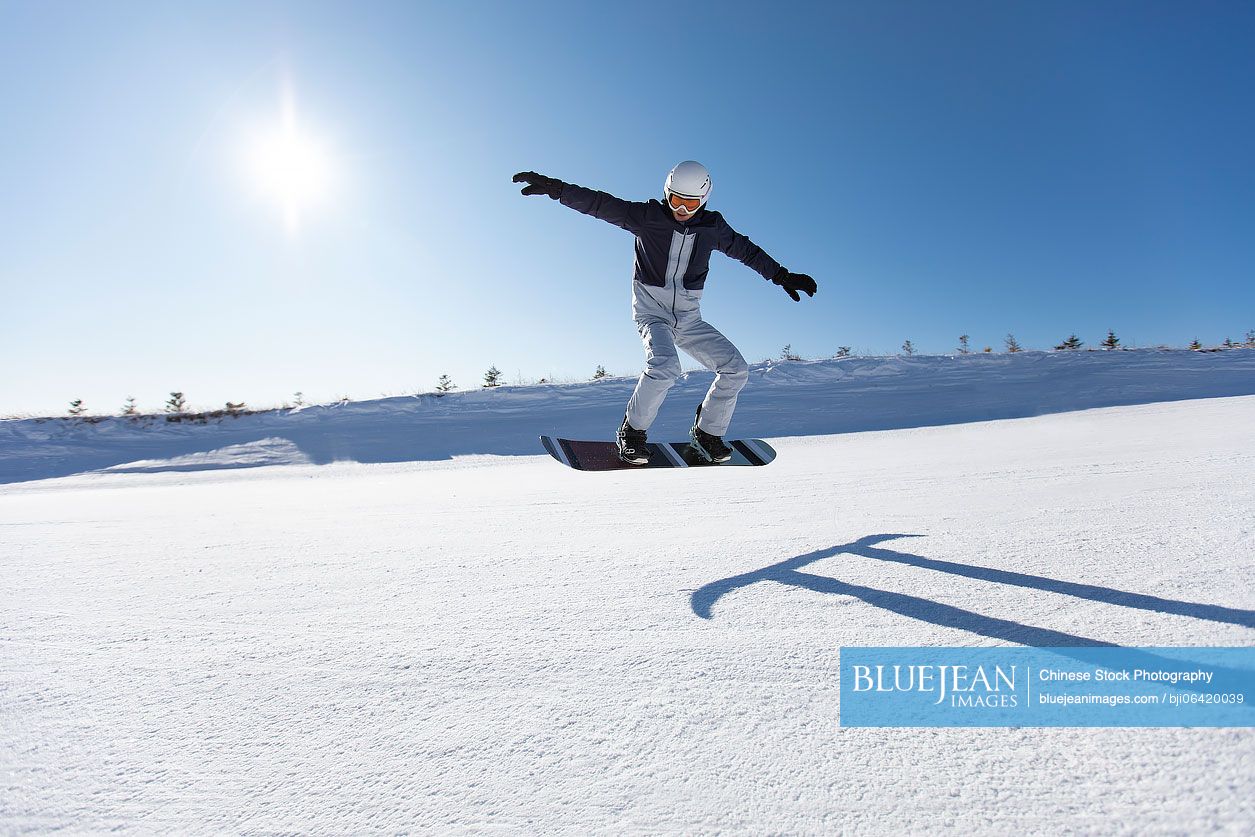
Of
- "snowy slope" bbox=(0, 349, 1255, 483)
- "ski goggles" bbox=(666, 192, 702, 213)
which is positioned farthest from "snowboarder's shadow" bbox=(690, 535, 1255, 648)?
"snowy slope" bbox=(0, 349, 1255, 483)

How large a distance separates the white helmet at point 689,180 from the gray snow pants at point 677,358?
80 cm

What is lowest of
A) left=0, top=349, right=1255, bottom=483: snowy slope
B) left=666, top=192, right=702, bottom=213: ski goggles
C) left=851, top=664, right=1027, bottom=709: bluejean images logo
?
left=851, top=664, right=1027, bottom=709: bluejean images logo

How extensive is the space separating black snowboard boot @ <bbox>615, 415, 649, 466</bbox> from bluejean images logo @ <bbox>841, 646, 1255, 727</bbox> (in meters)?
3.11

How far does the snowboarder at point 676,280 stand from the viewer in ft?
11.9

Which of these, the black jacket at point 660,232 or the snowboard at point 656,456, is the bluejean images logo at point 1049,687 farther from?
the snowboard at point 656,456

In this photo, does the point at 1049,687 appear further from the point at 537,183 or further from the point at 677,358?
the point at 537,183

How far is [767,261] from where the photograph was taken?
13.3ft

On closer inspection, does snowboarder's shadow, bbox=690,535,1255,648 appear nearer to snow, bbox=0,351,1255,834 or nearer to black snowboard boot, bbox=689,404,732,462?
snow, bbox=0,351,1255,834

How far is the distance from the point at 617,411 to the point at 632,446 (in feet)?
20.0

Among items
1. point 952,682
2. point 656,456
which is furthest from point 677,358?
point 952,682

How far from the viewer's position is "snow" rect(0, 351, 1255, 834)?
2.35 feet

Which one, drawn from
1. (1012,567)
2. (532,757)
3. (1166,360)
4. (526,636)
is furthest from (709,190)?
(1166,360)

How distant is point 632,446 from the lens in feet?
13.7

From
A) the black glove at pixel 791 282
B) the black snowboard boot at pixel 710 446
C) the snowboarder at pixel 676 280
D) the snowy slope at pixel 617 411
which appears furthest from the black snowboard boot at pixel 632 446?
the snowy slope at pixel 617 411
